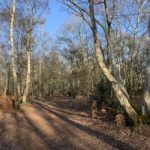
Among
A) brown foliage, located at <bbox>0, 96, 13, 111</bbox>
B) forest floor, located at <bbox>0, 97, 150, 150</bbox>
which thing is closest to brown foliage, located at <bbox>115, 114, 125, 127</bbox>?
forest floor, located at <bbox>0, 97, 150, 150</bbox>

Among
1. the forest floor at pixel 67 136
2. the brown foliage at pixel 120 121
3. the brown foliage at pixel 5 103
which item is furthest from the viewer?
the brown foliage at pixel 5 103

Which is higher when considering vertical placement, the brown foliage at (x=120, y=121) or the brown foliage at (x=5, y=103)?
the brown foliage at (x=5, y=103)

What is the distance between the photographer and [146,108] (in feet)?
35.9

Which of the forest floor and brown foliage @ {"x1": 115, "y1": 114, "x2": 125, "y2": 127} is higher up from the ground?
brown foliage @ {"x1": 115, "y1": 114, "x2": 125, "y2": 127}

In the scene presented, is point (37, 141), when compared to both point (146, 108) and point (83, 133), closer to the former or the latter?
point (83, 133)

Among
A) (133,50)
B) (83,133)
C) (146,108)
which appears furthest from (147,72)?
(133,50)

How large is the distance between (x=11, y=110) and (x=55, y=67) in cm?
3637

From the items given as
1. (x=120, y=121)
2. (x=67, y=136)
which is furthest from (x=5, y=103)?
(x=120, y=121)

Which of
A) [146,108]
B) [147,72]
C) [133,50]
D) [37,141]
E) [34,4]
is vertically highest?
[34,4]

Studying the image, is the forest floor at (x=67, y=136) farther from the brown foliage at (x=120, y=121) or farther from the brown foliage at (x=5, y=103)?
the brown foliage at (x=5, y=103)

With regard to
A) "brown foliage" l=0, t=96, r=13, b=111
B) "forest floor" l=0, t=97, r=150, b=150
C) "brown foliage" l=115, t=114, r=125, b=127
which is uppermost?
"brown foliage" l=0, t=96, r=13, b=111

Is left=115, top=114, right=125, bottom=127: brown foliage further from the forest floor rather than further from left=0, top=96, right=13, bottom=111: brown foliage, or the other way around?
left=0, top=96, right=13, bottom=111: brown foliage

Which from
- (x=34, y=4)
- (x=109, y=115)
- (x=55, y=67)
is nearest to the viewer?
(x=109, y=115)

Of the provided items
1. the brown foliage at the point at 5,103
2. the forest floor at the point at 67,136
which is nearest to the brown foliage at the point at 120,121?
the forest floor at the point at 67,136
